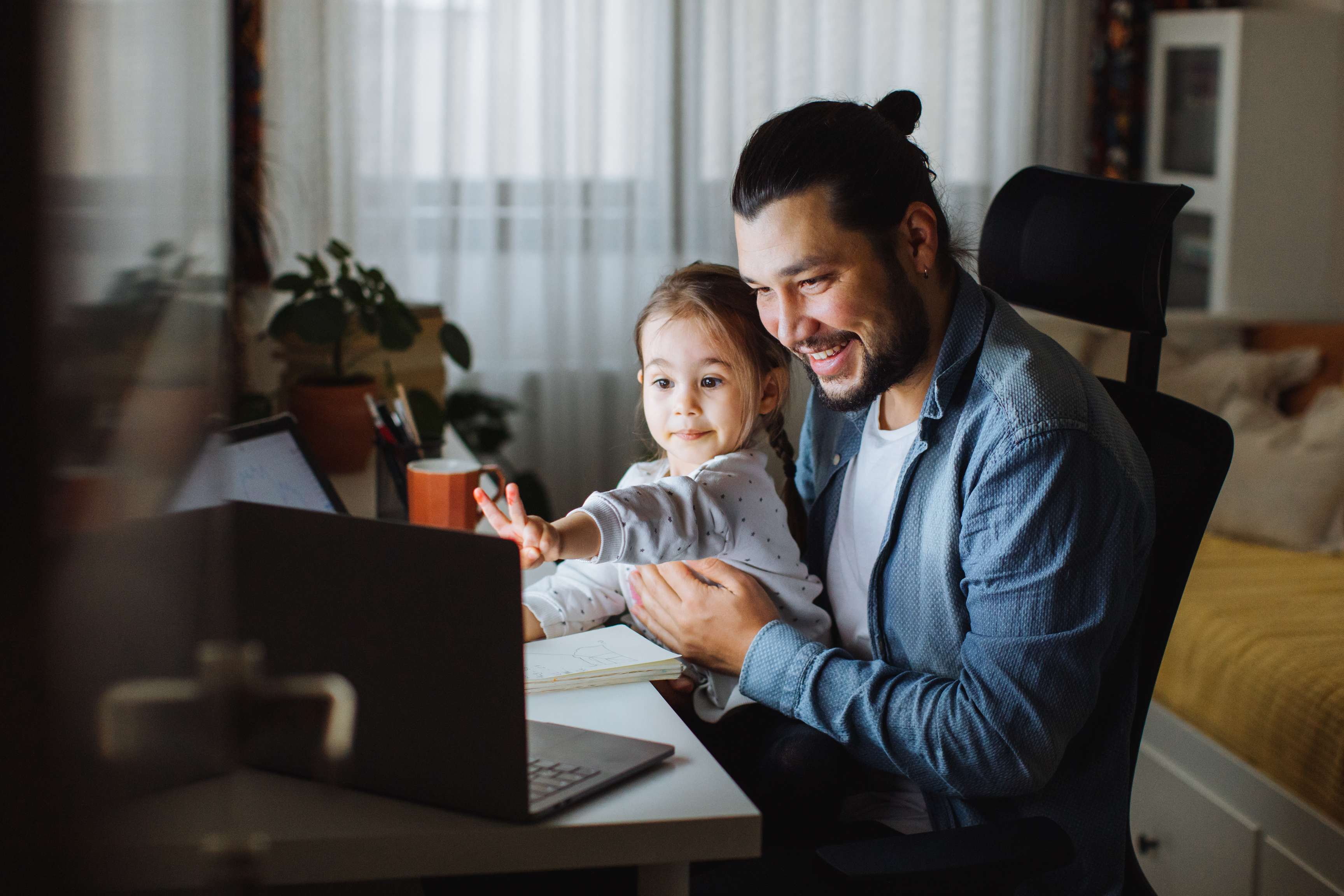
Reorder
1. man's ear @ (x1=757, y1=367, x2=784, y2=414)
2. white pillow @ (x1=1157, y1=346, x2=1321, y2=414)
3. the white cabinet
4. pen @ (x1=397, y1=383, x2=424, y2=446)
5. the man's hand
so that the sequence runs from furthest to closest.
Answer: the white cabinet, white pillow @ (x1=1157, y1=346, x2=1321, y2=414), pen @ (x1=397, y1=383, x2=424, y2=446), man's ear @ (x1=757, y1=367, x2=784, y2=414), the man's hand

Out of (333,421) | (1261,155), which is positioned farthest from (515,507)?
(1261,155)

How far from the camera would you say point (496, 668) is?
762 millimetres

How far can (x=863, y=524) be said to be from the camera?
1.30 metres

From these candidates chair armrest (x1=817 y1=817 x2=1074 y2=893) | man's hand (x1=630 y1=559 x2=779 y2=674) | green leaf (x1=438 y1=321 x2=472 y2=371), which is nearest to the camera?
chair armrest (x1=817 y1=817 x2=1074 y2=893)

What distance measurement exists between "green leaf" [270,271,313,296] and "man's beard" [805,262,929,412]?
3.68 feet

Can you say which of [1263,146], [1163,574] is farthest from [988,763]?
[1263,146]

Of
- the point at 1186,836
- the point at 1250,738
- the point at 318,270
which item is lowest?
the point at 1186,836

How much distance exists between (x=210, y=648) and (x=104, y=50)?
0.15 m

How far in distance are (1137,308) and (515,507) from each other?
2.13 feet

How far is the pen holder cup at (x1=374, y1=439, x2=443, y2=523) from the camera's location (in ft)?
5.41

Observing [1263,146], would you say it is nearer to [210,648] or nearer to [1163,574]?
[1163,574]

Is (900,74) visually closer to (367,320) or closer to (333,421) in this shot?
(367,320)

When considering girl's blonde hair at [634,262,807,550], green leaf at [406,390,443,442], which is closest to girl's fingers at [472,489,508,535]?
girl's blonde hair at [634,262,807,550]

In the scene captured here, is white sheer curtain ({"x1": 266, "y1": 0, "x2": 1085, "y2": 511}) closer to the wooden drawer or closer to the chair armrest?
the wooden drawer
